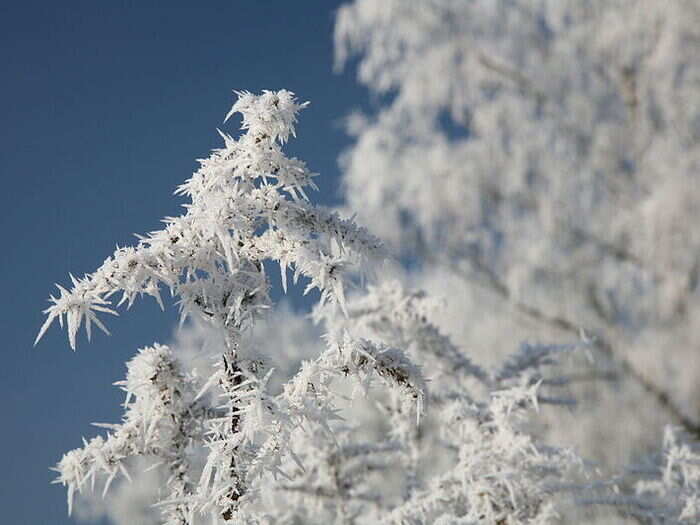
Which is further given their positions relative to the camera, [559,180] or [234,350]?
[559,180]

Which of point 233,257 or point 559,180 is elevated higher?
point 559,180

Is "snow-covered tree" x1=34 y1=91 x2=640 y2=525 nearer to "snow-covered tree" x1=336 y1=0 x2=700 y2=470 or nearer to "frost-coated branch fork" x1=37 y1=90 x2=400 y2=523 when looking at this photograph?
"frost-coated branch fork" x1=37 y1=90 x2=400 y2=523

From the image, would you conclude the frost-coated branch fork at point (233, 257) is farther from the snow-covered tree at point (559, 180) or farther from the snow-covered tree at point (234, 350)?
the snow-covered tree at point (559, 180)

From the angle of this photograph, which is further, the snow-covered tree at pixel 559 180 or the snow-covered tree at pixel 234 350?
the snow-covered tree at pixel 559 180

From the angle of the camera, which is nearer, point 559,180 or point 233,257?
point 233,257

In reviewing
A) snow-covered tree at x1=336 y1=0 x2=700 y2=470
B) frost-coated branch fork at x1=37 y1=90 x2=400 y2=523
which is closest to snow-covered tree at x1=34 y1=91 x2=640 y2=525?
frost-coated branch fork at x1=37 y1=90 x2=400 y2=523

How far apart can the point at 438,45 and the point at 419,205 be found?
2.76 metres

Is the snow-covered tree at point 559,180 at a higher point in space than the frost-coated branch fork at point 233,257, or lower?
higher

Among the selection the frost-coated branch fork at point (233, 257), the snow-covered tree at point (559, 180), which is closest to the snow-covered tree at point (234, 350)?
the frost-coated branch fork at point (233, 257)

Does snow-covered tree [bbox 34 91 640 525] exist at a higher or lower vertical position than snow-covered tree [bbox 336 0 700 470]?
lower

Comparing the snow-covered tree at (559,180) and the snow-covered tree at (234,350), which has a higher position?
the snow-covered tree at (559,180)

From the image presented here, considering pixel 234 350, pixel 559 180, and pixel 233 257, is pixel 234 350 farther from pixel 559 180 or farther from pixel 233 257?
pixel 559 180

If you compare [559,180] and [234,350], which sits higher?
[559,180]

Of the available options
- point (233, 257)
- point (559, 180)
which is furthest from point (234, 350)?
point (559, 180)
